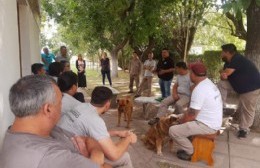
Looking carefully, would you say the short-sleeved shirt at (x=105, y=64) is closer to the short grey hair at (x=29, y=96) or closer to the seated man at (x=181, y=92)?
the seated man at (x=181, y=92)

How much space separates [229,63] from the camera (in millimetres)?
6484

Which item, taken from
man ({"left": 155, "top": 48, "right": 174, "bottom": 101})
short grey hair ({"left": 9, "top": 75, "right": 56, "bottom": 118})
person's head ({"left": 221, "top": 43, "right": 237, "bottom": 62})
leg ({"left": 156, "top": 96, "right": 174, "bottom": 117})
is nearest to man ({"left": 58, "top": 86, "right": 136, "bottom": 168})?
short grey hair ({"left": 9, "top": 75, "right": 56, "bottom": 118})

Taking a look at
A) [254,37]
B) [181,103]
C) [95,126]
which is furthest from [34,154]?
[254,37]

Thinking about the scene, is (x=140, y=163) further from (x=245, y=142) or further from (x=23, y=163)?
(x=23, y=163)

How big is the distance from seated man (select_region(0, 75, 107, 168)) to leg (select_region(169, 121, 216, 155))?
139 inches

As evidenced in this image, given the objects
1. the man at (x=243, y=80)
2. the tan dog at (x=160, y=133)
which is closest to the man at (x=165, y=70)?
the man at (x=243, y=80)

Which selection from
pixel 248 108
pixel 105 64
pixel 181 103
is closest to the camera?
pixel 248 108

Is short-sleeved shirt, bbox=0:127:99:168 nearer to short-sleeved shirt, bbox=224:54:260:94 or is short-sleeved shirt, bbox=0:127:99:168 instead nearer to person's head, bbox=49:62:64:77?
person's head, bbox=49:62:64:77

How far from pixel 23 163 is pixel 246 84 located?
5593mm

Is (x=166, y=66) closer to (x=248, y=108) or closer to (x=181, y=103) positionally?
(x=181, y=103)

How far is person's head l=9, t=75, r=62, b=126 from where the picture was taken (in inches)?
71.3

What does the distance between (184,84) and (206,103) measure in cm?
202

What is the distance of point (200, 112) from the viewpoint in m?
5.21

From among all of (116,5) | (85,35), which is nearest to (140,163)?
(116,5)
